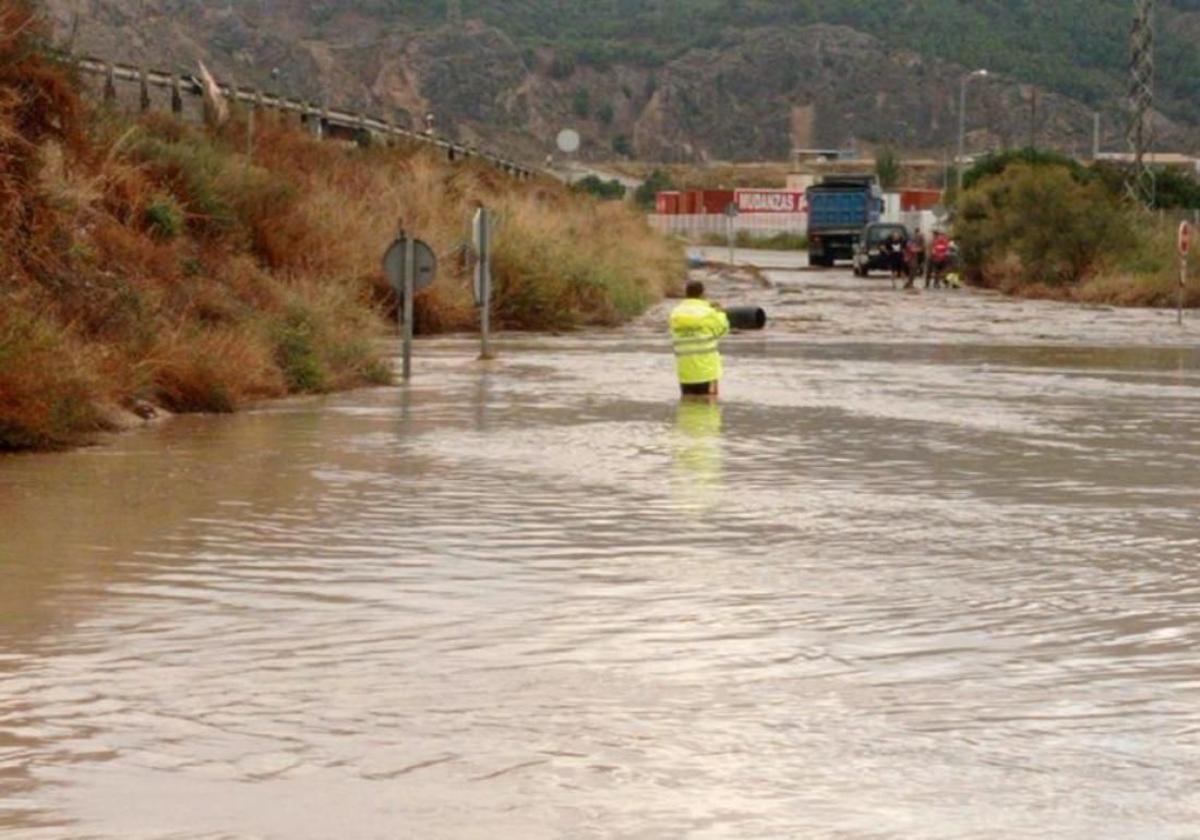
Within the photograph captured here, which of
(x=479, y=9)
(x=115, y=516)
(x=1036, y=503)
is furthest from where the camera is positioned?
(x=479, y=9)

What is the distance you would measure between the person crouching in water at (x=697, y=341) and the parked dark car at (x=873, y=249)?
165ft

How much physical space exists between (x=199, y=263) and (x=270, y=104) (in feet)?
62.2

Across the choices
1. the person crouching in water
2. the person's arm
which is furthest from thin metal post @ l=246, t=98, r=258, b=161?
the person's arm

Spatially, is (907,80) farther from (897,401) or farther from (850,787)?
(850,787)

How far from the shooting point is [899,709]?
374 inches

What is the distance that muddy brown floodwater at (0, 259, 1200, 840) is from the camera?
810cm

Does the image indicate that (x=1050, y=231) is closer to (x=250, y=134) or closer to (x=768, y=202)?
(x=250, y=134)

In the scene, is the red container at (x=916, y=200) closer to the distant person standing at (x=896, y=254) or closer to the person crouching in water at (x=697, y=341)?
the distant person standing at (x=896, y=254)

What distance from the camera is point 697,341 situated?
25031mm

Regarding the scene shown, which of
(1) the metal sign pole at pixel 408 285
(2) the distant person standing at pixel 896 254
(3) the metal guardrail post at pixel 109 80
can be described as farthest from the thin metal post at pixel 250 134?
(2) the distant person standing at pixel 896 254

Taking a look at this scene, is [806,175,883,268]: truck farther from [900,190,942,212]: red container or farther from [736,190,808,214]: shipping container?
[736,190,808,214]: shipping container

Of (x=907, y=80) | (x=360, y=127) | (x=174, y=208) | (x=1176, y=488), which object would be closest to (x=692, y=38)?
(x=907, y=80)

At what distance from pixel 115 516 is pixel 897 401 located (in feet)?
39.7

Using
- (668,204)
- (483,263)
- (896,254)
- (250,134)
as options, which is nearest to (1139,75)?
(896,254)
